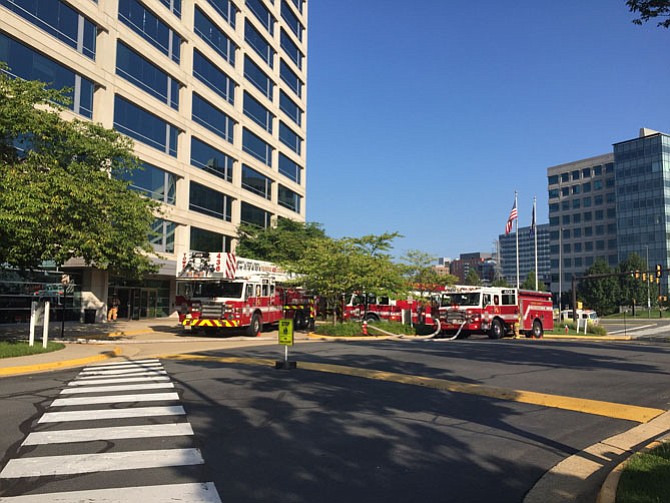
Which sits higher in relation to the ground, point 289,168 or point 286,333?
point 289,168

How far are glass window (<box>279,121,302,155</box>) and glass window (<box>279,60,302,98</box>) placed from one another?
4.78m

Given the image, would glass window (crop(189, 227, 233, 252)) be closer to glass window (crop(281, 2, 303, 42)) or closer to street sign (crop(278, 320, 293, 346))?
glass window (crop(281, 2, 303, 42))

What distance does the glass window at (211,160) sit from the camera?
4059 centimetres

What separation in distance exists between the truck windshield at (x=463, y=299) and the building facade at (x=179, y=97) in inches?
541

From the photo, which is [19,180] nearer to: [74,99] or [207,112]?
[74,99]

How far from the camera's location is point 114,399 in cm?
921

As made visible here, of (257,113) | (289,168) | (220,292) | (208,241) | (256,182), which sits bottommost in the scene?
(220,292)

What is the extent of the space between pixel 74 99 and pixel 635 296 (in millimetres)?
82823

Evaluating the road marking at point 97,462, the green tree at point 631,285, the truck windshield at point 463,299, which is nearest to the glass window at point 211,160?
the truck windshield at point 463,299

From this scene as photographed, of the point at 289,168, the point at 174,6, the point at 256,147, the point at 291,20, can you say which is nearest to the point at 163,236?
the point at 174,6

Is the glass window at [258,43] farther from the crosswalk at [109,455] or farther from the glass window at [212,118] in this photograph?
the crosswalk at [109,455]

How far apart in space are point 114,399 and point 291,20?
189 ft

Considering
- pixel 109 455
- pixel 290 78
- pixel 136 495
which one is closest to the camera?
pixel 136 495

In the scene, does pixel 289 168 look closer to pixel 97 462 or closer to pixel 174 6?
pixel 174 6
